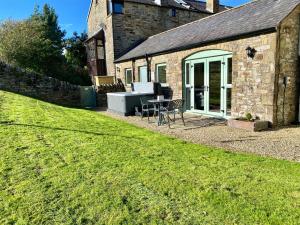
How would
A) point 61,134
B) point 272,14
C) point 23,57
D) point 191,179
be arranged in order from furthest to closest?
point 23,57 → point 272,14 → point 61,134 → point 191,179

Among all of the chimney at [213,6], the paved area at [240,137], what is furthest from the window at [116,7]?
the paved area at [240,137]

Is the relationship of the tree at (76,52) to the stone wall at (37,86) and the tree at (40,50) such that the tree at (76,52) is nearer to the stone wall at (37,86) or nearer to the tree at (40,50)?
the tree at (40,50)

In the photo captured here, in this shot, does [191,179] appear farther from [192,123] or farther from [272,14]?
[272,14]

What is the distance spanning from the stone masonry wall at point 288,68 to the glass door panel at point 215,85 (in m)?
2.25

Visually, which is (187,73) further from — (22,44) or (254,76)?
(22,44)

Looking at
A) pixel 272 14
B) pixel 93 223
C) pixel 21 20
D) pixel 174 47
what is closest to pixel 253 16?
pixel 272 14

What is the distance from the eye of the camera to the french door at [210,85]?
29.3ft

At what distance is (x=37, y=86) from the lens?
14.8m

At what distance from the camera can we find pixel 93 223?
2.63 metres

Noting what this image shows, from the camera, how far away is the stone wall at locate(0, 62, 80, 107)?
46.1 ft

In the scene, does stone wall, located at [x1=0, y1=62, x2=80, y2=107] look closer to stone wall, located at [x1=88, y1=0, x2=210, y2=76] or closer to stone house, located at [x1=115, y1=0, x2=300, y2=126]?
stone wall, located at [x1=88, y1=0, x2=210, y2=76]

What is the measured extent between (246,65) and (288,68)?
122 cm

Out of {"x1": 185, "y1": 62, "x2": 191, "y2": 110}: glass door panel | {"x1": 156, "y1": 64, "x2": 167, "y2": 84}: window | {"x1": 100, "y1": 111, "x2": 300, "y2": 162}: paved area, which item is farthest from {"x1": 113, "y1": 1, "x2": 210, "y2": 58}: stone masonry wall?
{"x1": 100, "y1": 111, "x2": 300, "y2": 162}: paved area

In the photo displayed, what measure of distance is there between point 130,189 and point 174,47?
9071 millimetres
